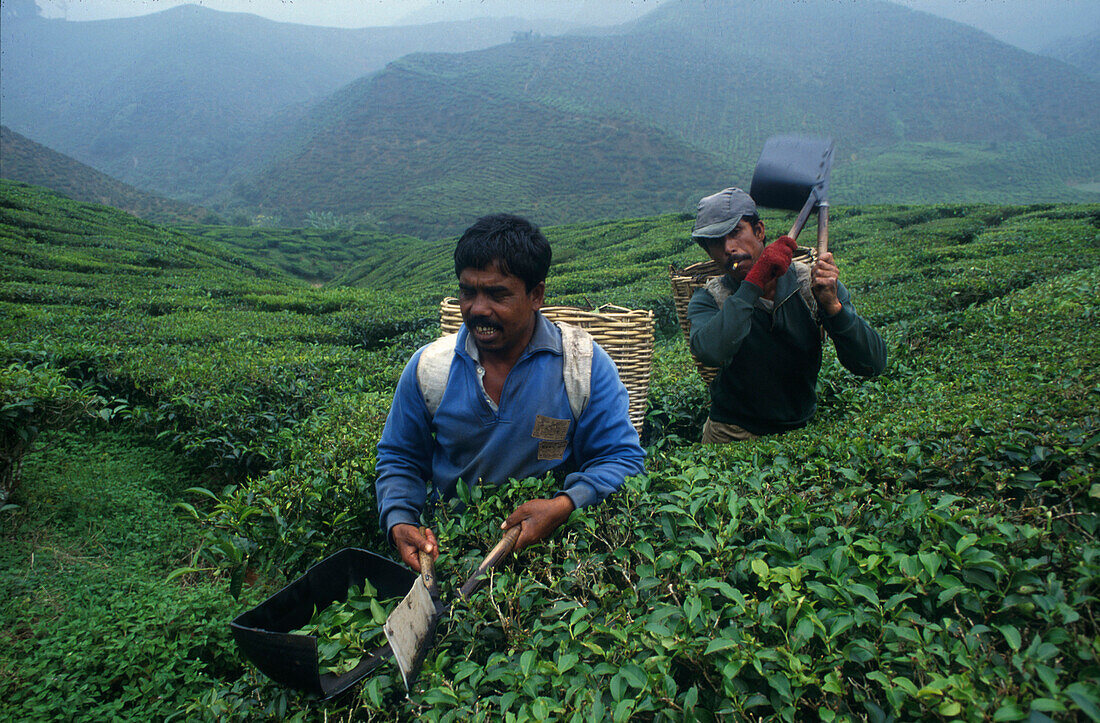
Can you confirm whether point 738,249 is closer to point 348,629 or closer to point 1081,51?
point 348,629

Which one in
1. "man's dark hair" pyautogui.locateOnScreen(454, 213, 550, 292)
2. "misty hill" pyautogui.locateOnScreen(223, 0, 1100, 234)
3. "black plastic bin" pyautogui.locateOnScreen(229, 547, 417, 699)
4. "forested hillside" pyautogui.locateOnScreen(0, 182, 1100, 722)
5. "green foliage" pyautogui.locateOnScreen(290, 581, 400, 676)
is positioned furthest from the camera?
"misty hill" pyautogui.locateOnScreen(223, 0, 1100, 234)

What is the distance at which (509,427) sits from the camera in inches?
90.2

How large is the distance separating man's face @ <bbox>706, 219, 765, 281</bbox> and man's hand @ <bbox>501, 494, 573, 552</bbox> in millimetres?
1545

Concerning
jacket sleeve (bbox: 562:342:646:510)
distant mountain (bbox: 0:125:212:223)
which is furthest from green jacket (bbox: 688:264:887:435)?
distant mountain (bbox: 0:125:212:223)

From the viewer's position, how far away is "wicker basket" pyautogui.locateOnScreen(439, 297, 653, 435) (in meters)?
3.08

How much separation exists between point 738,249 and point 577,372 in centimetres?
112

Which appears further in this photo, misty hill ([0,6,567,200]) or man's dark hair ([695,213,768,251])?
misty hill ([0,6,567,200])

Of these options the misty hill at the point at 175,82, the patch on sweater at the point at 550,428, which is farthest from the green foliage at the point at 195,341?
the misty hill at the point at 175,82

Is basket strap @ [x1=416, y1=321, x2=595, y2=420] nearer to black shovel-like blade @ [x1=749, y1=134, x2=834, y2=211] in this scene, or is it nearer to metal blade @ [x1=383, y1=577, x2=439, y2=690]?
metal blade @ [x1=383, y1=577, x2=439, y2=690]

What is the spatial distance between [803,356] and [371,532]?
2.21 m

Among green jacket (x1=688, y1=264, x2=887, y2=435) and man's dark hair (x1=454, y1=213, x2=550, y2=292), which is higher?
man's dark hair (x1=454, y1=213, x2=550, y2=292)

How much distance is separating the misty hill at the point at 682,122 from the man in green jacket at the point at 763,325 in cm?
4612

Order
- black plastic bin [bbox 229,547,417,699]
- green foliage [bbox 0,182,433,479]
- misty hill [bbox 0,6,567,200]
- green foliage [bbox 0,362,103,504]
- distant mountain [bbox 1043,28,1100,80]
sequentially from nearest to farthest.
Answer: black plastic bin [bbox 229,547,417,699]
green foliage [bbox 0,362,103,504]
green foliage [bbox 0,182,433,479]
misty hill [bbox 0,6,567,200]
distant mountain [bbox 1043,28,1100,80]

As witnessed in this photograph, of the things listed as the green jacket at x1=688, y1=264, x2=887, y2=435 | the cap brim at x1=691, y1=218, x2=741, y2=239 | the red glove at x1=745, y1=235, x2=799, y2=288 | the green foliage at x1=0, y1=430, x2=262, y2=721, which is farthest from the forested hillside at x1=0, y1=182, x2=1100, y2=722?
the cap brim at x1=691, y1=218, x2=741, y2=239
